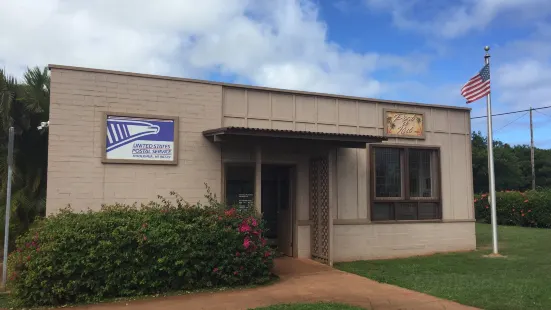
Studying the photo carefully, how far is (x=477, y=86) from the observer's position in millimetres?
12734

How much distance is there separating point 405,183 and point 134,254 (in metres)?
7.75

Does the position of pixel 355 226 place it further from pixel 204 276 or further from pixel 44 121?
pixel 44 121

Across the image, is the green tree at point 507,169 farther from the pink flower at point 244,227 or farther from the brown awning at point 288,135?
the pink flower at point 244,227

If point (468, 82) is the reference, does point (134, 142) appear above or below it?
below

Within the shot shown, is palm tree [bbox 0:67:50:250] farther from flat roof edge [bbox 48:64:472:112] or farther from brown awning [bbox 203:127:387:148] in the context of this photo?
brown awning [bbox 203:127:387:148]

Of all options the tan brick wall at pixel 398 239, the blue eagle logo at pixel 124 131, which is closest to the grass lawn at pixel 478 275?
the tan brick wall at pixel 398 239

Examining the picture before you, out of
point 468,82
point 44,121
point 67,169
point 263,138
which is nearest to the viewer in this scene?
point 67,169

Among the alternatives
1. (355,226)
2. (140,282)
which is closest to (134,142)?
(140,282)

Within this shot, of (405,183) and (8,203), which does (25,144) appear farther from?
(405,183)

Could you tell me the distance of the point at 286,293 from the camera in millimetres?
8195

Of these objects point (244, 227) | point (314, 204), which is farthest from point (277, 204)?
point (244, 227)

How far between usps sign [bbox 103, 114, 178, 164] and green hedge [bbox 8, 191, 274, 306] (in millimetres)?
1341

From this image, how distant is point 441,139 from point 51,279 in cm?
1058

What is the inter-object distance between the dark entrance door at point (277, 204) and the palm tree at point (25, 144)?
215 inches
